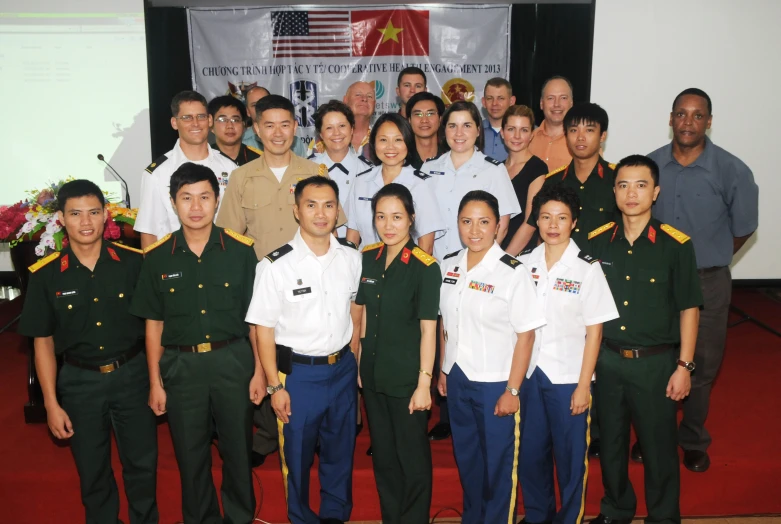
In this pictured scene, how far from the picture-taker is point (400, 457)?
103 inches

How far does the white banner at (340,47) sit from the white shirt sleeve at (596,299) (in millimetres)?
3460

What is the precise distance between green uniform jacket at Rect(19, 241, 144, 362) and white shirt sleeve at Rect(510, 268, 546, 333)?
1.63m

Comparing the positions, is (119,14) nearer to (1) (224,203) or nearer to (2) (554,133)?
(1) (224,203)

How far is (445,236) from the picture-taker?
10.9 feet

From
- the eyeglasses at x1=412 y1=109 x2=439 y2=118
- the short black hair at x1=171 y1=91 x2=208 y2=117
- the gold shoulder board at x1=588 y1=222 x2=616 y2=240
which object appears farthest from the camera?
the eyeglasses at x1=412 y1=109 x2=439 y2=118

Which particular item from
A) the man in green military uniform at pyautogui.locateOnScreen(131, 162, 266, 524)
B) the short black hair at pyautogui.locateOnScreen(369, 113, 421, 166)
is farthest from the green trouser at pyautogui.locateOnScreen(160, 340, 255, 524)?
the short black hair at pyautogui.locateOnScreen(369, 113, 421, 166)

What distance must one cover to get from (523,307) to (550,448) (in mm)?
703

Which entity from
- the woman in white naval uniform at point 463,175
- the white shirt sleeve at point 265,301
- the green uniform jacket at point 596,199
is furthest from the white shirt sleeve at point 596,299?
the white shirt sleeve at point 265,301

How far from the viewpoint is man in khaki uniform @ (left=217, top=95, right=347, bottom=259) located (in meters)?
3.05

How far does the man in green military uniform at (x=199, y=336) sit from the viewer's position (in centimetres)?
254

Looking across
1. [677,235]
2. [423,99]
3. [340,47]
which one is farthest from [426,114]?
[340,47]

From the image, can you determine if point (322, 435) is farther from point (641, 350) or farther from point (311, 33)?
point (311, 33)

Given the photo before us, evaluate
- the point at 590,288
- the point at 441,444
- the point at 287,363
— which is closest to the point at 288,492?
the point at 287,363

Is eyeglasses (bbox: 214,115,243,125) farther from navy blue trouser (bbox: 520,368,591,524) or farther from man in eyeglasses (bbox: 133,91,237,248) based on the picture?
navy blue trouser (bbox: 520,368,591,524)
